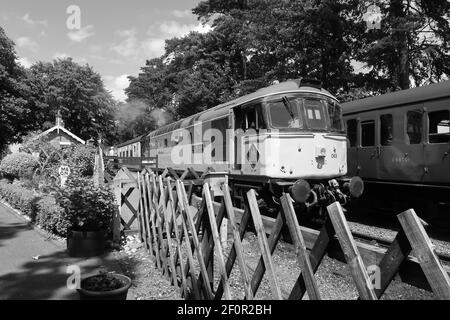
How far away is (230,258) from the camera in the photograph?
4078mm

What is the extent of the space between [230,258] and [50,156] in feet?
62.9

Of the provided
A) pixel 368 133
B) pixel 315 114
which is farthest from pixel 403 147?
pixel 315 114

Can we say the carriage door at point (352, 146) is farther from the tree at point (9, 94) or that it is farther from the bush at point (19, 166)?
the tree at point (9, 94)

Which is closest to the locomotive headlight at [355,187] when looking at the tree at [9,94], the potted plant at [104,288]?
the potted plant at [104,288]

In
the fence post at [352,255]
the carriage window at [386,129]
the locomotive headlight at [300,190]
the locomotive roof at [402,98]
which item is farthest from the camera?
the carriage window at [386,129]

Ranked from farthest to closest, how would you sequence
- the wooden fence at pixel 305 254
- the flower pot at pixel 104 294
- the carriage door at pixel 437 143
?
the carriage door at pixel 437 143, the flower pot at pixel 104 294, the wooden fence at pixel 305 254

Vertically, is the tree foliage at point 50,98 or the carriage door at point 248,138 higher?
the tree foliage at point 50,98

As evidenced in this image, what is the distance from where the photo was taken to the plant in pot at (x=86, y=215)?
7.14 meters

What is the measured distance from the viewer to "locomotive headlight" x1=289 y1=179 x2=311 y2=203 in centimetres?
894

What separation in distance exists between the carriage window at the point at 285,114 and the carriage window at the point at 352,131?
A: 11.1 ft

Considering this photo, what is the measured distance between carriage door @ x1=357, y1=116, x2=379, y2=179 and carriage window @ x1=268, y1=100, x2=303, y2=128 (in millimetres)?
3022

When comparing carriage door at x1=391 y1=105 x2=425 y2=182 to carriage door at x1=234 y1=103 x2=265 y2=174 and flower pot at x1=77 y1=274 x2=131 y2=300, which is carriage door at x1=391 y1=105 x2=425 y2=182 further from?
flower pot at x1=77 y1=274 x2=131 y2=300

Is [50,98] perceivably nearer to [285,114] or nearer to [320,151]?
[285,114]
